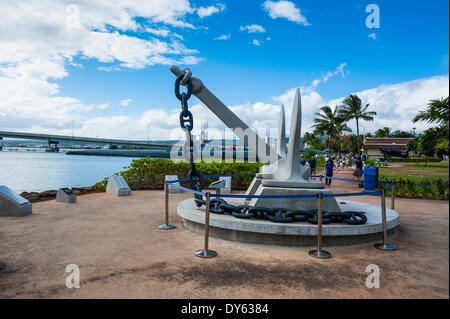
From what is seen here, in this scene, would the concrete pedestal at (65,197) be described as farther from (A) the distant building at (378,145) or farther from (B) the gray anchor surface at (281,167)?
(A) the distant building at (378,145)

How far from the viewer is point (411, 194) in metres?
11.2

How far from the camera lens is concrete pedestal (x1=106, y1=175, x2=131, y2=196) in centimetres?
1021

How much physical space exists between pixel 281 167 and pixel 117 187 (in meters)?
6.31

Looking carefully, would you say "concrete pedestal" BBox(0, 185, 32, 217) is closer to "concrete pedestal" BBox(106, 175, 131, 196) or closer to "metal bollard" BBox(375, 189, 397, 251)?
"concrete pedestal" BBox(106, 175, 131, 196)

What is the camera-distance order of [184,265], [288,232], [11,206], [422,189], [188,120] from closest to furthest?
[184,265]
[288,232]
[188,120]
[11,206]
[422,189]

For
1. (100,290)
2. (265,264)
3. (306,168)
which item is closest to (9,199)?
(100,290)

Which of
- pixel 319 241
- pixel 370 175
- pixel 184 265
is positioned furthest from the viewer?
pixel 370 175

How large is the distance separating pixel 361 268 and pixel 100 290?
124 inches

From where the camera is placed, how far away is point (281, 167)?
20.0 ft

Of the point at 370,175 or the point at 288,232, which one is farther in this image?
the point at 370,175

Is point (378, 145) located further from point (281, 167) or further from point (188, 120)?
point (188, 120)

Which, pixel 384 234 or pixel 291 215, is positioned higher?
pixel 291 215

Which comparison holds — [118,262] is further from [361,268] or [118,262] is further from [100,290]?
[361,268]

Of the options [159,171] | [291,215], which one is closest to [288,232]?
[291,215]
